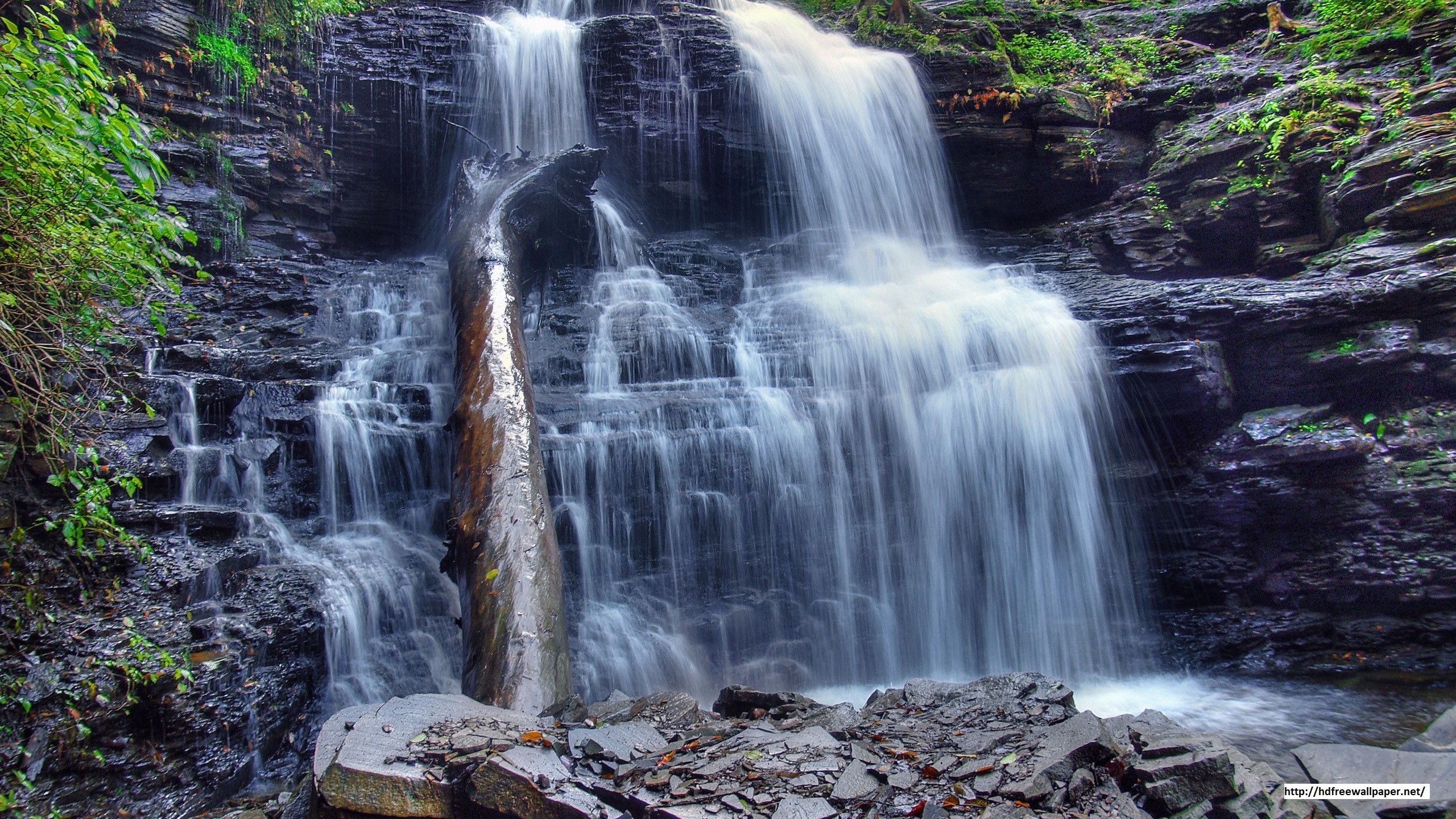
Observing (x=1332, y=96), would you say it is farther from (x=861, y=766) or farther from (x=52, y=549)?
(x=52, y=549)

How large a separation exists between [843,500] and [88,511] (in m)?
5.93

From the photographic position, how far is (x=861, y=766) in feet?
10.0

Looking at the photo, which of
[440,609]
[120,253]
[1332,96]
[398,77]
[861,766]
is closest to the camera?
[861,766]

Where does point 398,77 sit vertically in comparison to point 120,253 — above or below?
above

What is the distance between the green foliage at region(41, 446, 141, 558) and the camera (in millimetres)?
4043

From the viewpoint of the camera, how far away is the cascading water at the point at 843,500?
20.8 ft

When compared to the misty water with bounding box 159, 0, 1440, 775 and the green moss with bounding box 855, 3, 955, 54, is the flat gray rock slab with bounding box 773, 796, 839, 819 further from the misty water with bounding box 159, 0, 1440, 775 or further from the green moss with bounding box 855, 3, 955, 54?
the green moss with bounding box 855, 3, 955, 54

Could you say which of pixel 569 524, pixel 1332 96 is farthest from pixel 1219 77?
pixel 569 524

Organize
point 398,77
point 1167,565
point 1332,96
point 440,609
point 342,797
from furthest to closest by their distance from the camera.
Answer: point 398,77
point 1332,96
point 1167,565
point 440,609
point 342,797

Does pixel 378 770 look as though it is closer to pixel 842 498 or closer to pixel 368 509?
pixel 368 509

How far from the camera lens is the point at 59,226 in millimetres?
4148

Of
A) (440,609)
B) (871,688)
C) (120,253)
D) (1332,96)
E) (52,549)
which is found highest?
(1332,96)

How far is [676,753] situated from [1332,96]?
1092 cm

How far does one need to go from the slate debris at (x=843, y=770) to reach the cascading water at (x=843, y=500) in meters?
2.69
